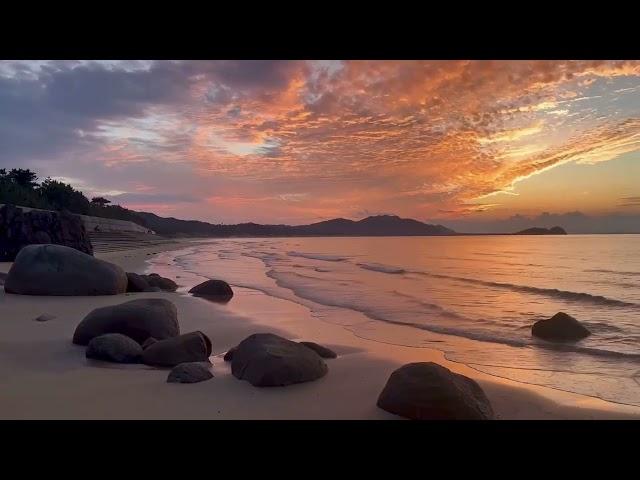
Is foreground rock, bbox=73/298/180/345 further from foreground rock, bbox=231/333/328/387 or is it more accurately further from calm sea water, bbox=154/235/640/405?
calm sea water, bbox=154/235/640/405

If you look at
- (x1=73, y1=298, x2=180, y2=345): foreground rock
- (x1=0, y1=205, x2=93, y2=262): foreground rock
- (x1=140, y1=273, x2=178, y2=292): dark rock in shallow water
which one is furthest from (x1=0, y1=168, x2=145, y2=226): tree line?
(x1=73, y1=298, x2=180, y2=345): foreground rock

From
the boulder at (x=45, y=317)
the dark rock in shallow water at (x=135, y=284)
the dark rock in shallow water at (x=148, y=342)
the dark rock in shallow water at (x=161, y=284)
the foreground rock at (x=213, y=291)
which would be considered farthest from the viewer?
the dark rock in shallow water at (x=161, y=284)

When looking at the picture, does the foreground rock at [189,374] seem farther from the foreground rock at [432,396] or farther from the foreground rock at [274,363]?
the foreground rock at [432,396]

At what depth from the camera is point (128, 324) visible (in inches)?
287

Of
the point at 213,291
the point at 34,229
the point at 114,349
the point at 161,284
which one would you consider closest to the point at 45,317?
the point at 114,349

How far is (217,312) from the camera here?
1153 centimetres

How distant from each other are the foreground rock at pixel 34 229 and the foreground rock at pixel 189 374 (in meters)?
17.5

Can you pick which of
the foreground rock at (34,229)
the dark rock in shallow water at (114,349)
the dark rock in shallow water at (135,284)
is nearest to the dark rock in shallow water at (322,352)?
the dark rock in shallow water at (114,349)

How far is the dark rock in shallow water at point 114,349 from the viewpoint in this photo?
20.8ft

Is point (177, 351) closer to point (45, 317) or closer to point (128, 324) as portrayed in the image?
point (128, 324)

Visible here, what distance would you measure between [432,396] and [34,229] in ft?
69.2

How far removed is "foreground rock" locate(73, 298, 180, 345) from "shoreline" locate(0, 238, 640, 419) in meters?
0.30
